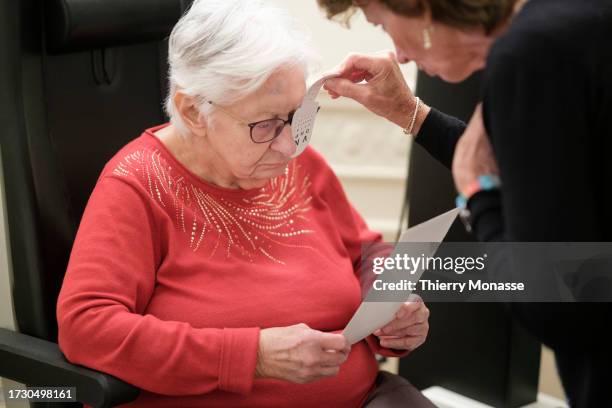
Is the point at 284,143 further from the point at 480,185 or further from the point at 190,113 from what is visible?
the point at 480,185

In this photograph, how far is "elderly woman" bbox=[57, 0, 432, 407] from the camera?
1.45 m

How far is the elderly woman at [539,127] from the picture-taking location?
1021mm

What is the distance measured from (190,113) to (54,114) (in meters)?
0.25

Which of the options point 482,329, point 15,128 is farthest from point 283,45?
point 482,329

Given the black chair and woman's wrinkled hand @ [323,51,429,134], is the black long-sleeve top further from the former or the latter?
the black chair

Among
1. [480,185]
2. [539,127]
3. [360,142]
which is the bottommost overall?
[360,142]

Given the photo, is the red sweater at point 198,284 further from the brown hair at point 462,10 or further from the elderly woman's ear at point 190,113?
the brown hair at point 462,10

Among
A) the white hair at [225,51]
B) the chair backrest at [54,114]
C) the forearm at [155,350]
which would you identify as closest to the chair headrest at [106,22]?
the chair backrest at [54,114]

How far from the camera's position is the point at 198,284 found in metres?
1.58

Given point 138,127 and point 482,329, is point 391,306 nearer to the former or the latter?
point 138,127

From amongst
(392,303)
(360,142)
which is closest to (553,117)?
(392,303)

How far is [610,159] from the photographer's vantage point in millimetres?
1049

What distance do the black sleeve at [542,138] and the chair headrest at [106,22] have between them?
2.67 ft

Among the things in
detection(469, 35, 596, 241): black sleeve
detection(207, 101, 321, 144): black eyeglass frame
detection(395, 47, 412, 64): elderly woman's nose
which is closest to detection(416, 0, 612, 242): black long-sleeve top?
detection(469, 35, 596, 241): black sleeve
